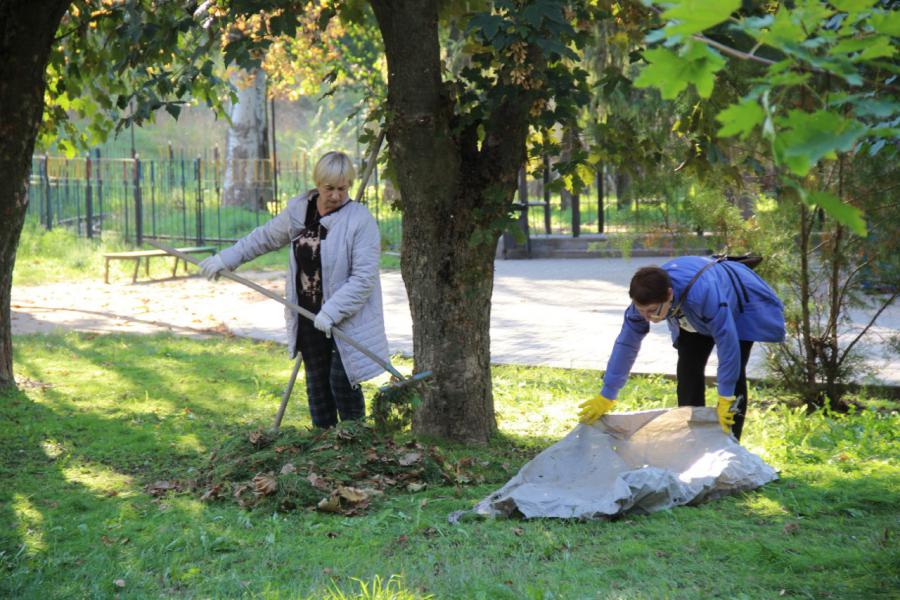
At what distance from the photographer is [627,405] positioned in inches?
296

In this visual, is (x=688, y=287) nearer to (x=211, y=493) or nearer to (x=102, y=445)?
(x=211, y=493)

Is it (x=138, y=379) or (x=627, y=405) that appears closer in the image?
(x=627, y=405)

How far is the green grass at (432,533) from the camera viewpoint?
387 cm

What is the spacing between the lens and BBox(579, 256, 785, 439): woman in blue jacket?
5.11m

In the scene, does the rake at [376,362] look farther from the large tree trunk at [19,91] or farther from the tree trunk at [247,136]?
the tree trunk at [247,136]

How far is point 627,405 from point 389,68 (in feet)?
9.87

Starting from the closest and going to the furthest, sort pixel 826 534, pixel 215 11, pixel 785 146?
pixel 785 146
pixel 826 534
pixel 215 11

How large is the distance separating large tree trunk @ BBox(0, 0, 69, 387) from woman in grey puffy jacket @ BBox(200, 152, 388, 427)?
6.85ft

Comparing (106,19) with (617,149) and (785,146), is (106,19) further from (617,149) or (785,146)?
(785,146)

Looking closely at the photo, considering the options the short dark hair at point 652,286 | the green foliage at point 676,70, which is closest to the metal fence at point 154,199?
the short dark hair at point 652,286

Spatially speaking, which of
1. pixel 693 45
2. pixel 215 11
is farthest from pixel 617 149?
pixel 693 45

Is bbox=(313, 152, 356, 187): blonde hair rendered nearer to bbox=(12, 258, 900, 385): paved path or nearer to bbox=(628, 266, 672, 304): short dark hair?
bbox=(628, 266, 672, 304): short dark hair

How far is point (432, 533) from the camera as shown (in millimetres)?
4492

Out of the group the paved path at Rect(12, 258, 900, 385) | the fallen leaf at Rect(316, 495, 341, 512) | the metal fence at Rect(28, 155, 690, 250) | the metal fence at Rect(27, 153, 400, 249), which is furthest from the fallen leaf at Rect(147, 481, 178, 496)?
the metal fence at Rect(27, 153, 400, 249)
